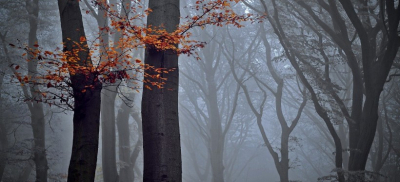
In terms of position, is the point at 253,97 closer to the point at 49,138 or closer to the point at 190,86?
the point at 190,86

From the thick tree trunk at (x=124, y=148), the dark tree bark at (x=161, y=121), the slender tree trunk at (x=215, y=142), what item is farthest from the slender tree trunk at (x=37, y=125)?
the dark tree bark at (x=161, y=121)

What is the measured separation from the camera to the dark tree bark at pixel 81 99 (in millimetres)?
3955

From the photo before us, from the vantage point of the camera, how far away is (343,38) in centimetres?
861

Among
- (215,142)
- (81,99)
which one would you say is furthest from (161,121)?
(215,142)

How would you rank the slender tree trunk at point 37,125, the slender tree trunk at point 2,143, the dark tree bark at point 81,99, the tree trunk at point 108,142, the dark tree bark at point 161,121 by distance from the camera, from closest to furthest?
the dark tree bark at point 161,121 < the dark tree bark at point 81,99 < the slender tree trunk at point 37,125 < the tree trunk at point 108,142 < the slender tree trunk at point 2,143

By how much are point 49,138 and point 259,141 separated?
760 inches

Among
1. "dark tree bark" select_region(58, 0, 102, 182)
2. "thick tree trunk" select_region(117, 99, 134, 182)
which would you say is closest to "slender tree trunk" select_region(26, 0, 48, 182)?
"thick tree trunk" select_region(117, 99, 134, 182)

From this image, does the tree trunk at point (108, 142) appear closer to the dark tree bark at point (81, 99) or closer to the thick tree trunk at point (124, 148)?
the thick tree trunk at point (124, 148)

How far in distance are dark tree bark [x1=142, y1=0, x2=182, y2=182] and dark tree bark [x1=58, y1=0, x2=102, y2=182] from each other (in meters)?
0.64

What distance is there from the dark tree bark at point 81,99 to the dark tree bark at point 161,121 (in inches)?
25.4

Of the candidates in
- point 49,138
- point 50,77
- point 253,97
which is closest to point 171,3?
point 50,77

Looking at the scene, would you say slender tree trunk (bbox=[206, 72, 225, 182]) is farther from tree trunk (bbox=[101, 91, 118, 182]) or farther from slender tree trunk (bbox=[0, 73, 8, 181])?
slender tree trunk (bbox=[0, 73, 8, 181])

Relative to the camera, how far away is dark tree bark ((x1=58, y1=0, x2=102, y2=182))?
396cm

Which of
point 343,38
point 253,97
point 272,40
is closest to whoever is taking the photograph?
point 343,38
